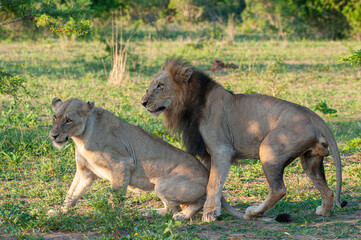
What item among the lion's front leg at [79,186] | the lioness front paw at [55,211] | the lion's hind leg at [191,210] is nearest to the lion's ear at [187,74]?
the lion's hind leg at [191,210]

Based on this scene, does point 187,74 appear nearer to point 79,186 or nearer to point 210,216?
point 210,216

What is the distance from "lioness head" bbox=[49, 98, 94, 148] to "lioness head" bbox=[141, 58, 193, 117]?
622mm

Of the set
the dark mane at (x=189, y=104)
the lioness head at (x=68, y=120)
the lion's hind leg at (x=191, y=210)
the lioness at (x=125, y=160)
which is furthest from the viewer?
the dark mane at (x=189, y=104)

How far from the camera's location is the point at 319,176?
4.51m

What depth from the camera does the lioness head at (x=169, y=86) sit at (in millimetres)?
4617

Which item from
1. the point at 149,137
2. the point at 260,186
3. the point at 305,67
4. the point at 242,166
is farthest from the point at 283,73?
the point at 149,137

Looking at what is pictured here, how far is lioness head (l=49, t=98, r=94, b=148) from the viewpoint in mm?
4133

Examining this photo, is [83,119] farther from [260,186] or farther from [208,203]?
[260,186]

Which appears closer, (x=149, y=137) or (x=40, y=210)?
(x=40, y=210)

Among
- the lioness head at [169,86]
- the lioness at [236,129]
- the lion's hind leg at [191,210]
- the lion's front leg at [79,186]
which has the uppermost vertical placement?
the lioness head at [169,86]

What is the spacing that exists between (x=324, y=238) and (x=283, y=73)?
8330mm

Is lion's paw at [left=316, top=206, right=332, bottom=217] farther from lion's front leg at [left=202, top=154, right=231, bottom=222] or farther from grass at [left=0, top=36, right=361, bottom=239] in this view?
lion's front leg at [left=202, top=154, right=231, bottom=222]

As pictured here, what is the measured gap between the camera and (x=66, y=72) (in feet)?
37.6

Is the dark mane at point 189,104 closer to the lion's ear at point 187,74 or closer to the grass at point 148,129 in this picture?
the lion's ear at point 187,74
